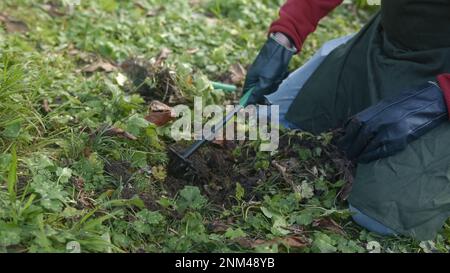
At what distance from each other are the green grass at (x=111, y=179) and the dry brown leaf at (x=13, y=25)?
0.12ft

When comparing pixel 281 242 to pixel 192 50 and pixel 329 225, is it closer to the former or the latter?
pixel 329 225

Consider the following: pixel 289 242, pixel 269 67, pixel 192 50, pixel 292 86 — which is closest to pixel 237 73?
pixel 192 50

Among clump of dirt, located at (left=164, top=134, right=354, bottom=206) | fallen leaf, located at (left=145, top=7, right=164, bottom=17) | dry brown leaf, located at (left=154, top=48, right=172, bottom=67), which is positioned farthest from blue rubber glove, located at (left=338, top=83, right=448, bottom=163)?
fallen leaf, located at (left=145, top=7, right=164, bottom=17)

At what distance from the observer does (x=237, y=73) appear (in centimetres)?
328

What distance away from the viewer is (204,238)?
209 cm

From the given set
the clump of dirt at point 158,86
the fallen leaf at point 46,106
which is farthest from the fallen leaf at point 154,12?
the fallen leaf at point 46,106

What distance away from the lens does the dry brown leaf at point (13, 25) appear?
3.26 meters

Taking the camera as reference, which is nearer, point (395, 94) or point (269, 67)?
point (395, 94)

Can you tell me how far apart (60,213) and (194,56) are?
59.2 inches

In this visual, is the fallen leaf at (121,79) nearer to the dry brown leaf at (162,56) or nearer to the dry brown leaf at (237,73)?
the dry brown leaf at (162,56)

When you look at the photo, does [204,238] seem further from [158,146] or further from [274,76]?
[274,76]

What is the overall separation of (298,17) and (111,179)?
0.94 m

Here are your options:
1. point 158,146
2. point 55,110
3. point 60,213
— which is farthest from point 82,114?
point 60,213

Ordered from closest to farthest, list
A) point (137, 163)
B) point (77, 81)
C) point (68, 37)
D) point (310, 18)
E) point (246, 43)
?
point (137, 163)
point (310, 18)
point (77, 81)
point (68, 37)
point (246, 43)
